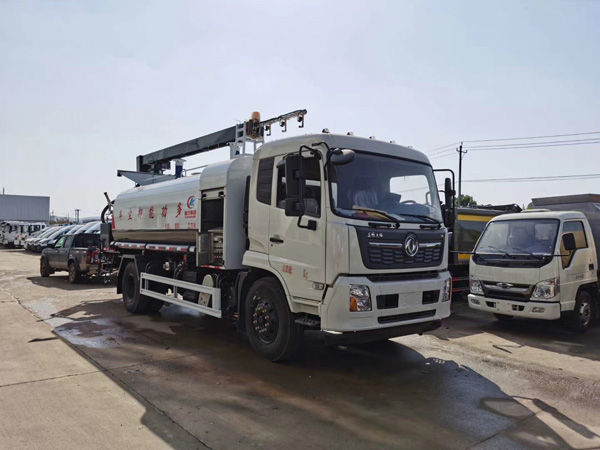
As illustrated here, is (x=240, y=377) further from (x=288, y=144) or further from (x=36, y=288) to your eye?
(x=36, y=288)

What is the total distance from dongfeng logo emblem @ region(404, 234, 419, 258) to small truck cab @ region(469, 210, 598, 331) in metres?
3.68

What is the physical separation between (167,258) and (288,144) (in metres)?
4.42

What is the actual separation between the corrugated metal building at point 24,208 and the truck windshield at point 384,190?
6156 centimetres

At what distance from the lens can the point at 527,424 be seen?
4.27m

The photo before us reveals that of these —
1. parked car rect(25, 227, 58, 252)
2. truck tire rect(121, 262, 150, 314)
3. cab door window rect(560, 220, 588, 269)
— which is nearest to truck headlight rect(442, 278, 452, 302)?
cab door window rect(560, 220, 588, 269)

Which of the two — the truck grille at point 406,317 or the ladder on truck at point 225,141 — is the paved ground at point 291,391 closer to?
the truck grille at point 406,317

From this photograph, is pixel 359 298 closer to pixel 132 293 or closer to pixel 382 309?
pixel 382 309

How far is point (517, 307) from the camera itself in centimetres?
812

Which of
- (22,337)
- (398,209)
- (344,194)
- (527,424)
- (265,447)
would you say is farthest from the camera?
(22,337)

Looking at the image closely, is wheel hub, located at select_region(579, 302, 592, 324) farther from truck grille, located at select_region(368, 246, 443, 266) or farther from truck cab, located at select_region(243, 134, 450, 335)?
truck grille, located at select_region(368, 246, 443, 266)

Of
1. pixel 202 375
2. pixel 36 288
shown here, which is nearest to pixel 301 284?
pixel 202 375

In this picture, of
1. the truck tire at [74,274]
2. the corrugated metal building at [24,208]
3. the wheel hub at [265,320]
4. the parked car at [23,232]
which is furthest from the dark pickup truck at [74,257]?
the corrugated metal building at [24,208]

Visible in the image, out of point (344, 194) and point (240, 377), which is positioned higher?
point (344, 194)

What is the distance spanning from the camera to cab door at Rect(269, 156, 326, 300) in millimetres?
5324
